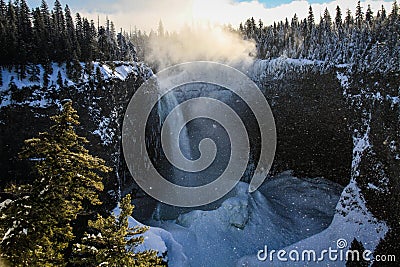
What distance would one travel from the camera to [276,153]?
4747 centimetres

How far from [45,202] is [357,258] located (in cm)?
3036

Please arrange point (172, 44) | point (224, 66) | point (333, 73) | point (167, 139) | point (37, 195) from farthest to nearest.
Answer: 1. point (172, 44)
2. point (224, 66)
3. point (167, 139)
4. point (333, 73)
5. point (37, 195)

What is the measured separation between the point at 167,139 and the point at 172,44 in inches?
2345

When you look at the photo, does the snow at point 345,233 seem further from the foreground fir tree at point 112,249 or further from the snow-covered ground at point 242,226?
the foreground fir tree at point 112,249

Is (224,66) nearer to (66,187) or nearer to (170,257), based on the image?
(170,257)

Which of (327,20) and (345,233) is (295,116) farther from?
(327,20)

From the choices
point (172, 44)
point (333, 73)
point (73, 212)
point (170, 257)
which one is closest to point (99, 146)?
→ point (170, 257)

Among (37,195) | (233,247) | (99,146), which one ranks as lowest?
(233,247)

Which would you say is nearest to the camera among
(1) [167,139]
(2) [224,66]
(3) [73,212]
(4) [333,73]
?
(3) [73,212]

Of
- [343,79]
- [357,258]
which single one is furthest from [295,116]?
[357,258]

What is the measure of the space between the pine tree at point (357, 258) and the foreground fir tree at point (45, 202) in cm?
2893

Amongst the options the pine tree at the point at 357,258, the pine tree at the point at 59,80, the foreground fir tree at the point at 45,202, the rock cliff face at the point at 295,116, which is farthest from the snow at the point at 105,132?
the pine tree at the point at 357,258

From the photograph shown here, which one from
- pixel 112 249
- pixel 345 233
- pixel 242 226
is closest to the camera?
pixel 112 249

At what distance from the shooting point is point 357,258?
94.7 feet
